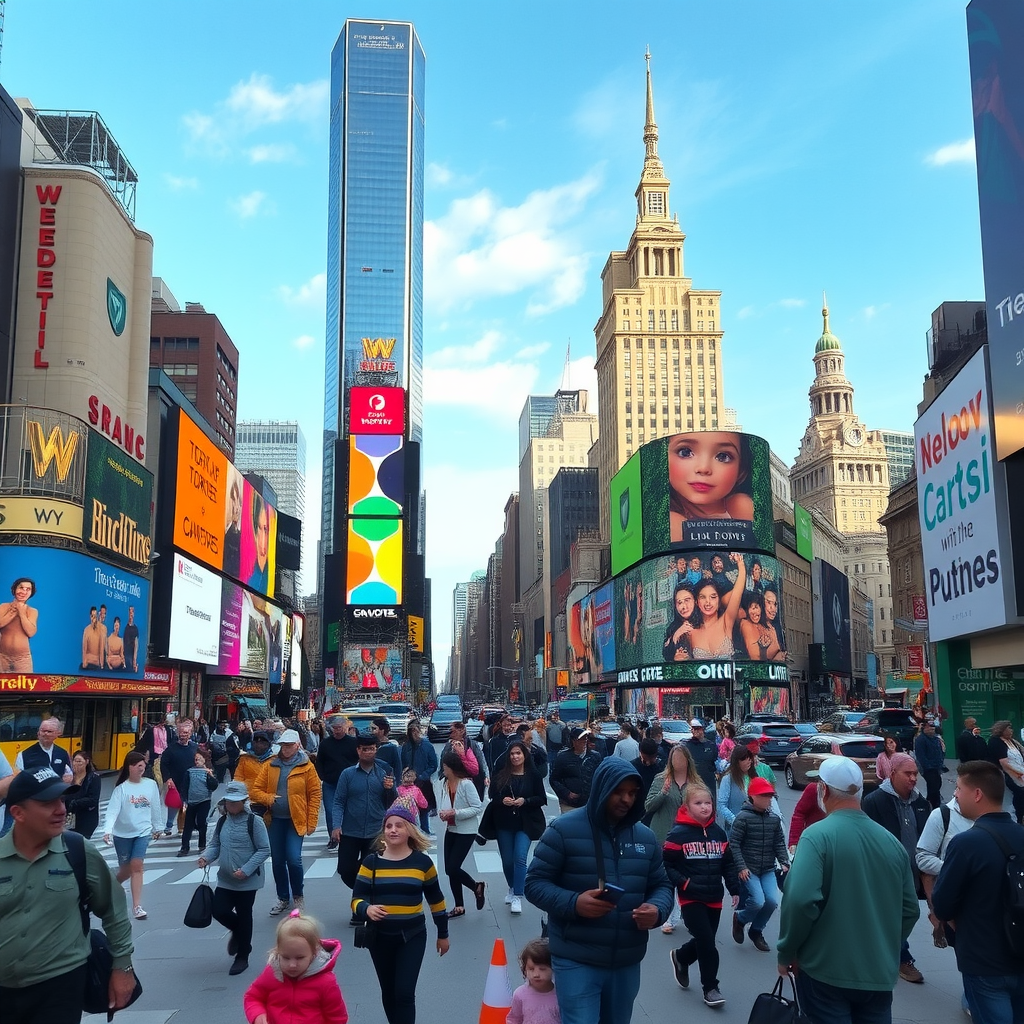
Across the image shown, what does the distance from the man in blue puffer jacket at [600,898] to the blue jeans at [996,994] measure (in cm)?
162

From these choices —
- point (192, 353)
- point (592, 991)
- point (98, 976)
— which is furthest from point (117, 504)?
point (192, 353)

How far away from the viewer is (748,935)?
9.50 m

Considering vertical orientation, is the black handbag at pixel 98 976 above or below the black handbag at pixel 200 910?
above

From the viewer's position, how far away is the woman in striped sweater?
6105mm

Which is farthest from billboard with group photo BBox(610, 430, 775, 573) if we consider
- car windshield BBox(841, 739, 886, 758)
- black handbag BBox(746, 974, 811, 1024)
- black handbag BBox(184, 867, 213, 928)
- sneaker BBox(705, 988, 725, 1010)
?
black handbag BBox(746, 974, 811, 1024)

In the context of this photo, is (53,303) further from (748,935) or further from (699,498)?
(699,498)

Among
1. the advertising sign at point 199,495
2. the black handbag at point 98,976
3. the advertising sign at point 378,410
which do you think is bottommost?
the black handbag at point 98,976

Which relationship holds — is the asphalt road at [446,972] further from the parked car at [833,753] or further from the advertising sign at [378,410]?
the advertising sign at [378,410]

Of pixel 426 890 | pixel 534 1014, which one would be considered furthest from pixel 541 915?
pixel 534 1014

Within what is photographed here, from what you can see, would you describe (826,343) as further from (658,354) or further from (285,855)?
(285,855)

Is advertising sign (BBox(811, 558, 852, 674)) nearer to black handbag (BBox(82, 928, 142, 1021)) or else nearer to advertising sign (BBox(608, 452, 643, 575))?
advertising sign (BBox(608, 452, 643, 575))

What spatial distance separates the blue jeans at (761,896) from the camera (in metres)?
8.57

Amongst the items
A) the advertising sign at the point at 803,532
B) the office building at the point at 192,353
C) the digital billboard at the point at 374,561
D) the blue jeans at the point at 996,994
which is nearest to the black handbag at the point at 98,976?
the blue jeans at the point at 996,994

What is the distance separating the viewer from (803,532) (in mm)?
103125
